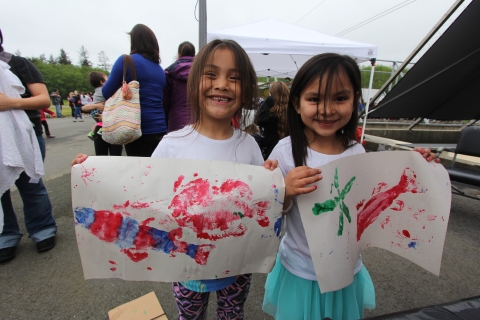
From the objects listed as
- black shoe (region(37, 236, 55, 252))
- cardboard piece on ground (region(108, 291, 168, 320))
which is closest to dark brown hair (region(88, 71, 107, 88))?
black shoe (region(37, 236, 55, 252))

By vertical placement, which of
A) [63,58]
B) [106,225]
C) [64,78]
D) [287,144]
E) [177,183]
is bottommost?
[106,225]

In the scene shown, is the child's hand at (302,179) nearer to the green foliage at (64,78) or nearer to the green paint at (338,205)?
the green paint at (338,205)

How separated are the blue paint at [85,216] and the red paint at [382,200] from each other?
3.14ft

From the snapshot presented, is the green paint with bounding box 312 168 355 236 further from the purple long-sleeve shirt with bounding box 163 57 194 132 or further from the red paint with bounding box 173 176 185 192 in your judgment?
the purple long-sleeve shirt with bounding box 163 57 194 132

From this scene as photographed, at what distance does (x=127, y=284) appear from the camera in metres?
1.70

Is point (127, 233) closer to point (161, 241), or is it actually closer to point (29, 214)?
point (161, 241)

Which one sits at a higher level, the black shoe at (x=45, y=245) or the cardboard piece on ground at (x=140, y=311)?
the black shoe at (x=45, y=245)

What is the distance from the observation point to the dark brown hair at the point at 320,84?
2.89 ft

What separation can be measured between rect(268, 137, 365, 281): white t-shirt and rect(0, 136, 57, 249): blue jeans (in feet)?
6.65

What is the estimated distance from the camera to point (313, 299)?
1.00m

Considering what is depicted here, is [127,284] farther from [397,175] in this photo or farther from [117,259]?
[397,175]

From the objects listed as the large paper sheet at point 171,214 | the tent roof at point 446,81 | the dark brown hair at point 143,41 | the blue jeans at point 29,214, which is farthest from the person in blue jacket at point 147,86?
the tent roof at point 446,81

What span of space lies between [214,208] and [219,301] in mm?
571

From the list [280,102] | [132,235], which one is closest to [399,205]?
[132,235]
